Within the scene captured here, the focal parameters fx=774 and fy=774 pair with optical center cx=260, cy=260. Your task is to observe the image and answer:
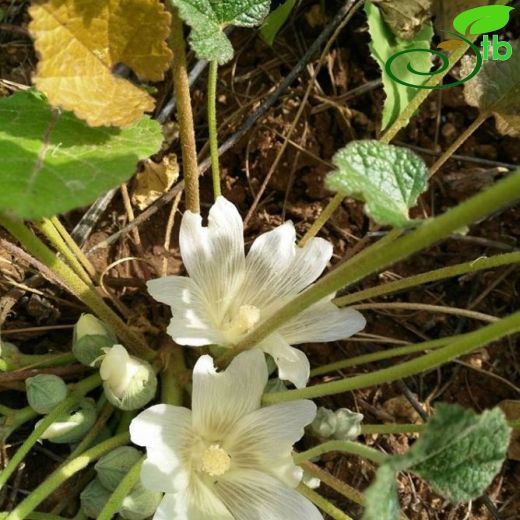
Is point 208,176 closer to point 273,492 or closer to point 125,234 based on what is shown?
point 125,234

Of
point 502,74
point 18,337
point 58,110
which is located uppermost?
point 502,74

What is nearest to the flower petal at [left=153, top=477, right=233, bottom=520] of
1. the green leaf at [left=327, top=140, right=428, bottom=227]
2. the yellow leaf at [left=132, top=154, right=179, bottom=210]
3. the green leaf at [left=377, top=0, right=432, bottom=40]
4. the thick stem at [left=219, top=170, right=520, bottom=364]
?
the thick stem at [left=219, top=170, right=520, bottom=364]

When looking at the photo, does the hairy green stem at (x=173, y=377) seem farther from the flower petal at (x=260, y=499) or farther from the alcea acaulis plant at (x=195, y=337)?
the flower petal at (x=260, y=499)

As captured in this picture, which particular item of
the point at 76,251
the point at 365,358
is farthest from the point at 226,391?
the point at 76,251

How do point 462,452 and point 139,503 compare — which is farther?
point 139,503

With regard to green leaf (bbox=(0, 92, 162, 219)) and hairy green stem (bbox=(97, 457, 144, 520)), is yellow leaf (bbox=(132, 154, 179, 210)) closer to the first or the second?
green leaf (bbox=(0, 92, 162, 219))

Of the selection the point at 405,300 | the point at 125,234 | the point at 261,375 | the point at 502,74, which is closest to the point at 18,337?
the point at 125,234

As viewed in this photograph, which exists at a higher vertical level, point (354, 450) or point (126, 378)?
point (354, 450)

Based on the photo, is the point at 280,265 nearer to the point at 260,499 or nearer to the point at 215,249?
the point at 215,249
